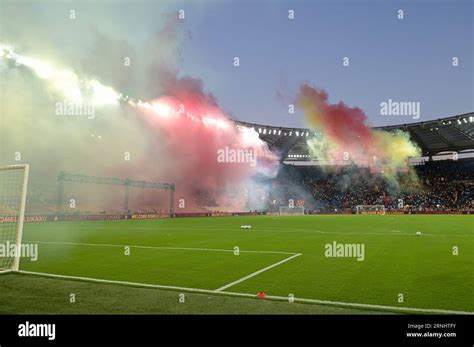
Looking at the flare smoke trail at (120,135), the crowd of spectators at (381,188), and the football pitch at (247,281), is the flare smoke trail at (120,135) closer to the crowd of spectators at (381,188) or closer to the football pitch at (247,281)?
the crowd of spectators at (381,188)

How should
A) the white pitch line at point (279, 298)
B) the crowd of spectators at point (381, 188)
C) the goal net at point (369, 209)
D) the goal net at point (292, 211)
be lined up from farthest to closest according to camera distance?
the crowd of spectators at point (381, 188) → the goal net at point (292, 211) → the goal net at point (369, 209) → the white pitch line at point (279, 298)

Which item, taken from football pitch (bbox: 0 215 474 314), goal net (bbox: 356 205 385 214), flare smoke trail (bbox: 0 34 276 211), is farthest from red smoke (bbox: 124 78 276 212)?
football pitch (bbox: 0 215 474 314)

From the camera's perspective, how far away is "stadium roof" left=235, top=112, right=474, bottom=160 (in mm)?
60531

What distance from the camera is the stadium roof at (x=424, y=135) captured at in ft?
199

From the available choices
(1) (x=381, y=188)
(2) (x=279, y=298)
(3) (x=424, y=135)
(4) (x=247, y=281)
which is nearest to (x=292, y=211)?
(1) (x=381, y=188)

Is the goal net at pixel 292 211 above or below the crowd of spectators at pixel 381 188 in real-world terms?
below

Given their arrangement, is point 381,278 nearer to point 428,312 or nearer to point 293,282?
point 293,282

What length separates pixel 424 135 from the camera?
6869 cm

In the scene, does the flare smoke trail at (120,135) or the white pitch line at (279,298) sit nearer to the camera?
the white pitch line at (279,298)

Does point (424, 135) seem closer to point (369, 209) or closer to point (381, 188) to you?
point (381, 188)

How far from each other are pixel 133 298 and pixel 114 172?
A: 166 ft

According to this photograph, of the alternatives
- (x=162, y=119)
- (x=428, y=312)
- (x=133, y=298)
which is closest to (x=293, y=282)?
(x=428, y=312)

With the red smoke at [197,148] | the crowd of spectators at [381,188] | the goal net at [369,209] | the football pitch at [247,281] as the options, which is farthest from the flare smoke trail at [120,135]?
the football pitch at [247,281]

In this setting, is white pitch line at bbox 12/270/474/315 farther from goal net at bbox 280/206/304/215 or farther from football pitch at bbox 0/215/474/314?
goal net at bbox 280/206/304/215
